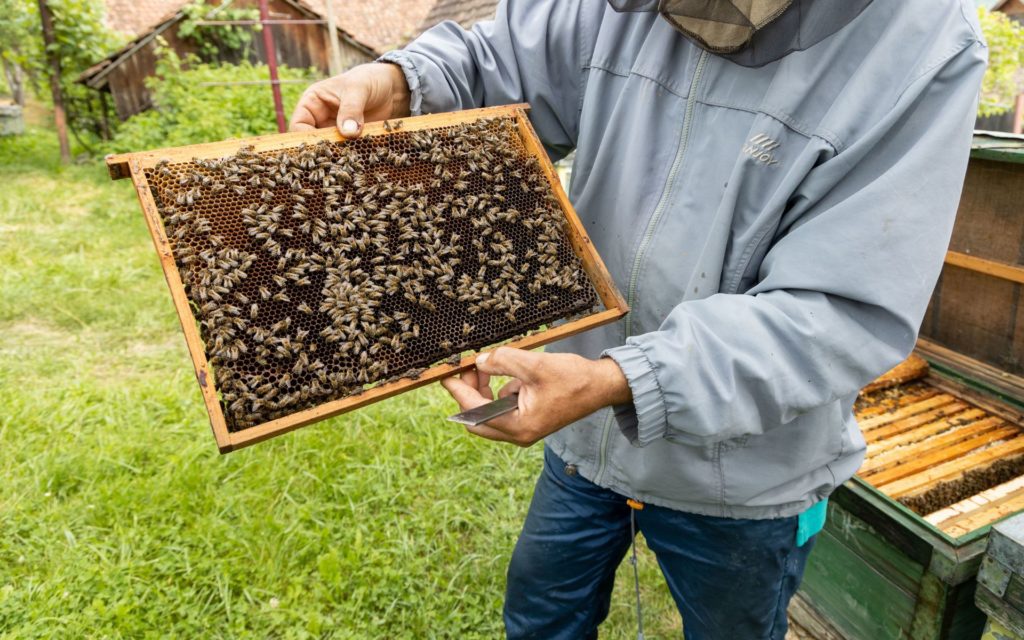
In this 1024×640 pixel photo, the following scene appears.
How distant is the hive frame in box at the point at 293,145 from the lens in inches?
77.9

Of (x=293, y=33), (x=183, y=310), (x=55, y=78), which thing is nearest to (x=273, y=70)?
(x=55, y=78)

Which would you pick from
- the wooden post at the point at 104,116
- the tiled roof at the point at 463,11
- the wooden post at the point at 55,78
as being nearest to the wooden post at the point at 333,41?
the tiled roof at the point at 463,11

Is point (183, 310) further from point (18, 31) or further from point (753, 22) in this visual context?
point (18, 31)

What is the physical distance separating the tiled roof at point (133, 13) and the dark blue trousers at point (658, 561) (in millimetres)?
25793

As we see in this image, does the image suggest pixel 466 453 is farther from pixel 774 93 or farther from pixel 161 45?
pixel 161 45

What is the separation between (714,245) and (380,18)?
23670 mm

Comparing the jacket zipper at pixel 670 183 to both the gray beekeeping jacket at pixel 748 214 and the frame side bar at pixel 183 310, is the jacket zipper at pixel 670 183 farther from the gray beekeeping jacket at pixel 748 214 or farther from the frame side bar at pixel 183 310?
the frame side bar at pixel 183 310

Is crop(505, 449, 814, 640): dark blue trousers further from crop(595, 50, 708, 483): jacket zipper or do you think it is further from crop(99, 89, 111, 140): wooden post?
crop(99, 89, 111, 140): wooden post

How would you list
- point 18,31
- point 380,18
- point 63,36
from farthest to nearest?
point 380,18, point 18,31, point 63,36

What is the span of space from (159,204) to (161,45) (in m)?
18.6

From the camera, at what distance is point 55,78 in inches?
646

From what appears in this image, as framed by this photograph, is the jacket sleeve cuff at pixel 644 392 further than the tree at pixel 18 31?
No

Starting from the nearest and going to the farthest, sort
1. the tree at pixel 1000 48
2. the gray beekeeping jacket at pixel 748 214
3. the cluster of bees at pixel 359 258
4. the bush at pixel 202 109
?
the gray beekeeping jacket at pixel 748 214
the cluster of bees at pixel 359 258
the tree at pixel 1000 48
the bush at pixel 202 109

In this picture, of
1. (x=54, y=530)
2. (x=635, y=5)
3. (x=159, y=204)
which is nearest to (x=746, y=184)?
(x=635, y=5)
